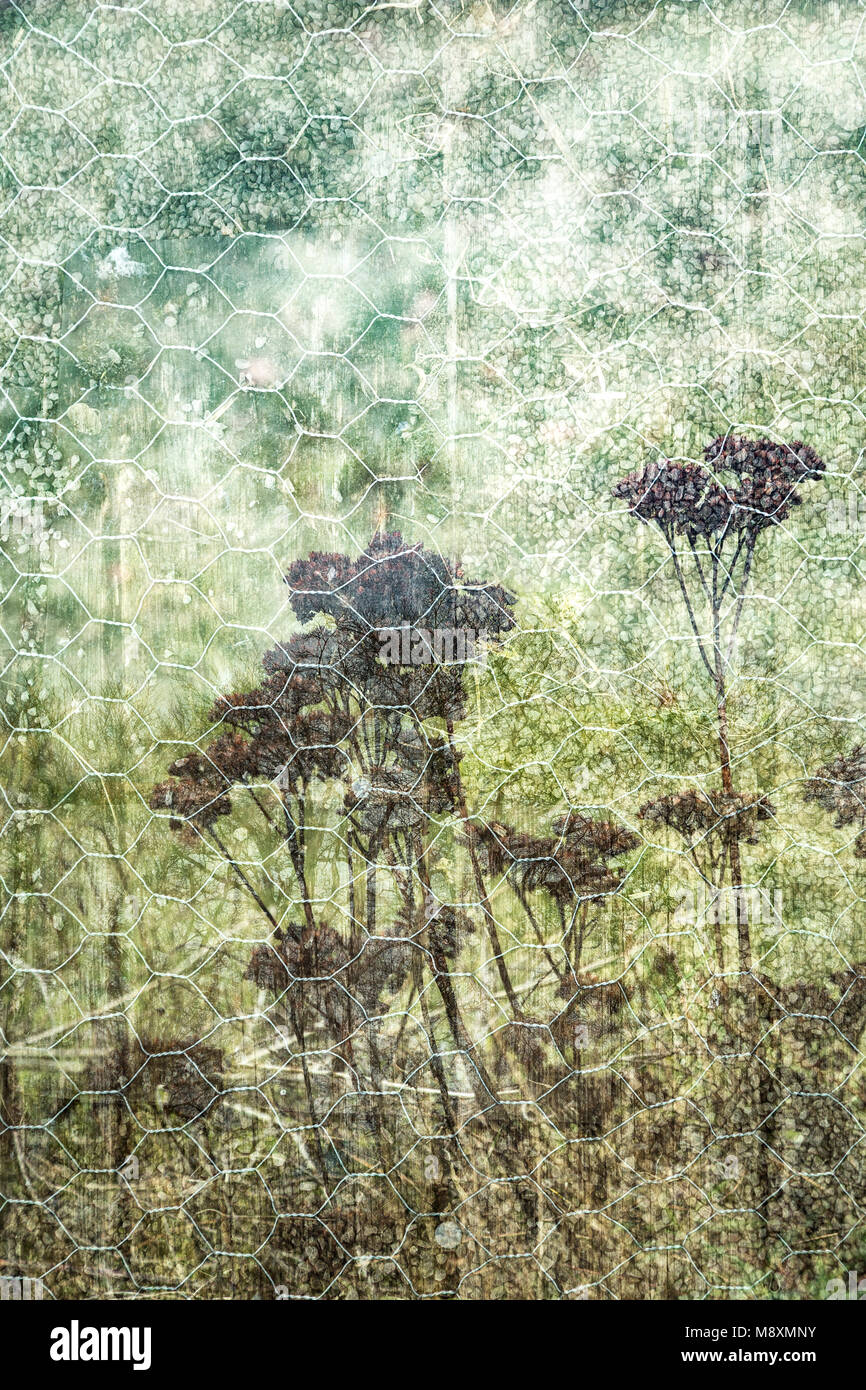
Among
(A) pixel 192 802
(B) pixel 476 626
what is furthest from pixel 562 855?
(A) pixel 192 802

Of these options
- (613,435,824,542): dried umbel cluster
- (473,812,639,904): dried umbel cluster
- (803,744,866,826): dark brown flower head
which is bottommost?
(473,812,639,904): dried umbel cluster

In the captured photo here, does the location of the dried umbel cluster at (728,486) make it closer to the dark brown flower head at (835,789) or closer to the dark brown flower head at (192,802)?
the dark brown flower head at (835,789)

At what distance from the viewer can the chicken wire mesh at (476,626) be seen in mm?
1110

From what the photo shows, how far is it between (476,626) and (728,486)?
317 mm

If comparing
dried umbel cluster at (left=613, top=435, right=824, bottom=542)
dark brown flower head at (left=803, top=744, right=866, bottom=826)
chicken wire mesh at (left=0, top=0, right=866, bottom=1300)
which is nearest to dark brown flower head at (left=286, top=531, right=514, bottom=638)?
chicken wire mesh at (left=0, top=0, right=866, bottom=1300)

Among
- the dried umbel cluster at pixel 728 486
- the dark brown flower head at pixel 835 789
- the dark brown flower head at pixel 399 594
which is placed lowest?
the dark brown flower head at pixel 835 789

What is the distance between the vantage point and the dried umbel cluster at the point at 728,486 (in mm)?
1118

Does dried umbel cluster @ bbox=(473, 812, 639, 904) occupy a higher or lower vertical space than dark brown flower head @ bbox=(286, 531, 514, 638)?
lower

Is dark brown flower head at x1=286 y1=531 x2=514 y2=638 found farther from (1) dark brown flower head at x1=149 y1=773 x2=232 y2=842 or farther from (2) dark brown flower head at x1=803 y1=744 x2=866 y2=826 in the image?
(2) dark brown flower head at x1=803 y1=744 x2=866 y2=826

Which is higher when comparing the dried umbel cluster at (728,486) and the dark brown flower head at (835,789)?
the dried umbel cluster at (728,486)

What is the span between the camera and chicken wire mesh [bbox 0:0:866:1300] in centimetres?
111

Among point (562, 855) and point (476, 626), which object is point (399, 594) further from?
point (562, 855)

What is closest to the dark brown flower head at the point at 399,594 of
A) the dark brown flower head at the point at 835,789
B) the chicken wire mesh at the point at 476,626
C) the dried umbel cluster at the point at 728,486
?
the chicken wire mesh at the point at 476,626

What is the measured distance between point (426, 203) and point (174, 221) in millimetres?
280
